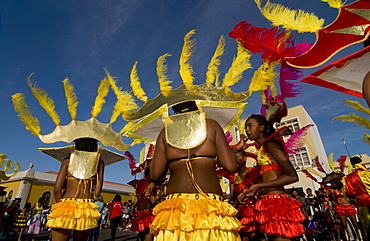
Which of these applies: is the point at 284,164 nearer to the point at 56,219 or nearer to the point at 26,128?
the point at 56,219

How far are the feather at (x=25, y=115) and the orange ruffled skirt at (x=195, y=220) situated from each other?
12.4 feet

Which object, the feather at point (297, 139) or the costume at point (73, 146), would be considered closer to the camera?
the costume at point (73, 146)

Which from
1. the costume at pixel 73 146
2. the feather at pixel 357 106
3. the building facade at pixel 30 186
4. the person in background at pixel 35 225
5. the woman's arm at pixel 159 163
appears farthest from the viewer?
the building facade at pixel 30 186

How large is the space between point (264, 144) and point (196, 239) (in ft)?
6.54

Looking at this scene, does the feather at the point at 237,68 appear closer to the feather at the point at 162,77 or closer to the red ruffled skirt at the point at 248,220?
the feather at the point at 162,77

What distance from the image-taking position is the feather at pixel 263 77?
2623 mm

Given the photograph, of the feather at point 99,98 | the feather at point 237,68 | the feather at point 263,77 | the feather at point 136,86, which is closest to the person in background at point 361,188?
the feather at point 263,77

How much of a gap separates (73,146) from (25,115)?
1179 millimetres

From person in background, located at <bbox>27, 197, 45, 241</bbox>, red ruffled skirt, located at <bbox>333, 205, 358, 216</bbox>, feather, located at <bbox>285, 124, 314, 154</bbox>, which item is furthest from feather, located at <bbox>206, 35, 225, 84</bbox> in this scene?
person in background, located at <bbox>27, 197, 45, 241</bbox>

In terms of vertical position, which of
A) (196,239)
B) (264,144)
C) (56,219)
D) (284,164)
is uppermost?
(264,144)

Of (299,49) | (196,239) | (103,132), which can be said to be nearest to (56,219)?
(103,132)

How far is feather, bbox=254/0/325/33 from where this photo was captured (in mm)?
2109

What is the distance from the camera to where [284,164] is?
9.97ft

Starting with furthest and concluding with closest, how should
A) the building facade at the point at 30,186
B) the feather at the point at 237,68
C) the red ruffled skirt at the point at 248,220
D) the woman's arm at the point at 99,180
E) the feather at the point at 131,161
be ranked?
1. the building facade at the point at 30,186
2. the feather at the point at 131,161
3. the woman's arm at the point at 99,180
4. the red ruffled skirt at the point at 248,220
5. the feather at the point at 237,68
